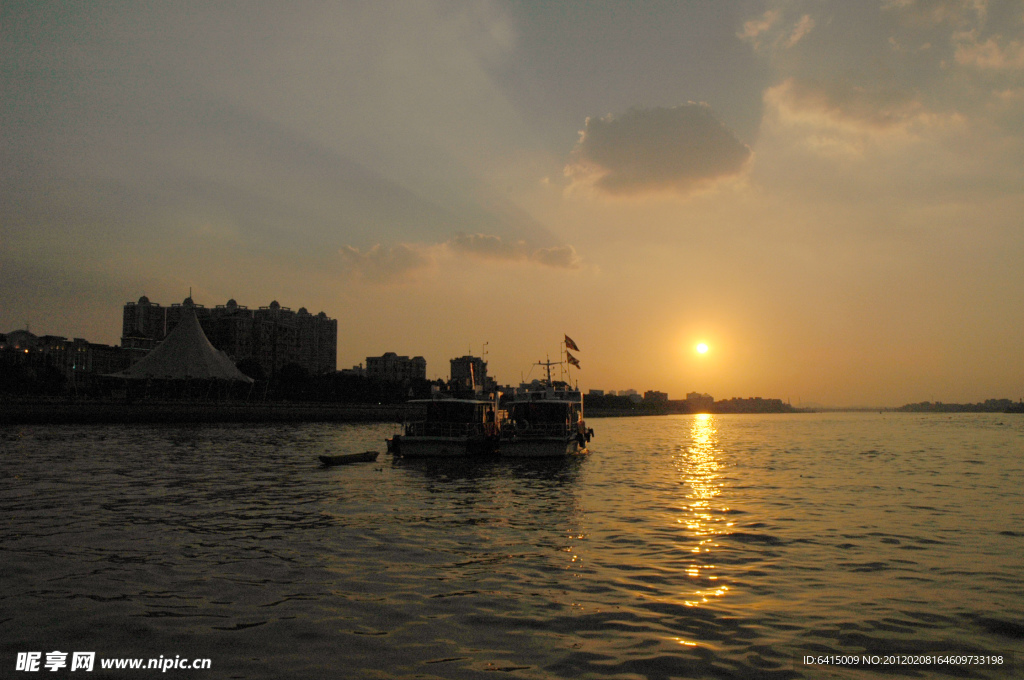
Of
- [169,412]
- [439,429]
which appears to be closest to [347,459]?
[439,429]

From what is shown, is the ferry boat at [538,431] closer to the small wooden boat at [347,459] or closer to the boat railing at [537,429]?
the boat railing at [537,429]

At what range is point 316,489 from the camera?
26797mm

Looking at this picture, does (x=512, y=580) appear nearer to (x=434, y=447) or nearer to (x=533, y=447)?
(x=533, y=447)

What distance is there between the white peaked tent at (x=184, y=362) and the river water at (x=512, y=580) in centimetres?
6858

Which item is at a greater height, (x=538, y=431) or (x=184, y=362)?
(x=184, y=362)

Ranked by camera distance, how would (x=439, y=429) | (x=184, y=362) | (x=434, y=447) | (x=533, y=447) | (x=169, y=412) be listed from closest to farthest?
(x=434, y=447)
(x=533, y=447)
(x=439, y=429)
(x=169, y=412)
(x=184, y=362)

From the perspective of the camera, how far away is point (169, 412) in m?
91.4

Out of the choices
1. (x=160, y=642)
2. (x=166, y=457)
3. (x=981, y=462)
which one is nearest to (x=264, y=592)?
(x=160, y=642)

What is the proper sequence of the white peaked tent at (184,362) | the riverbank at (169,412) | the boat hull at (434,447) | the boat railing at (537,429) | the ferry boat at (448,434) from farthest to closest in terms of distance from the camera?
the white peaked tent at (184,362) < the riverbank at (169,412) < the boat railing at (537,429) < the ferry boat at (448,434) < the boat hull at (434,447)

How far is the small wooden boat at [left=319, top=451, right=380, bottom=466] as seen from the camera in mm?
37844

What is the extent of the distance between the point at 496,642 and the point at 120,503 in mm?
18275

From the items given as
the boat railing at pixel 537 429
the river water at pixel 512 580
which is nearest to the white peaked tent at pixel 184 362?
the boat railing at pixel 537 429

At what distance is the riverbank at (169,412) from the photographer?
78750mm

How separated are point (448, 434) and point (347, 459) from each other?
650cm
